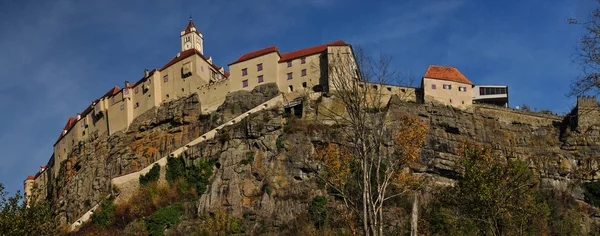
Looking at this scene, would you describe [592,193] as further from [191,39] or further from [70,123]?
[70,123]

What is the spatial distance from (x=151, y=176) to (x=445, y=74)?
31252 millimetres

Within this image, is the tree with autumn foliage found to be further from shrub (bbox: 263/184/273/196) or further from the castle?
the castle

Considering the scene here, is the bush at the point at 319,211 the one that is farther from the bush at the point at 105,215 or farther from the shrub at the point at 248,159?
the bush at the point at 105,215

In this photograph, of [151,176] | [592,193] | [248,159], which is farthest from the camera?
[592,193]

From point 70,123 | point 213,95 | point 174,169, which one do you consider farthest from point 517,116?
point 70,123

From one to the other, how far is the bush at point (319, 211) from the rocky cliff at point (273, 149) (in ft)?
2.99

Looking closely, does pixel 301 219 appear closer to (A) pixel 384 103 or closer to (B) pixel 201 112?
(A) pixel 384 103

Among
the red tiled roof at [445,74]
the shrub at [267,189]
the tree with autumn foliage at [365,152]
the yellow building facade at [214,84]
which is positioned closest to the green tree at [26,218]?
the tree with autumn foliage at [365,152]

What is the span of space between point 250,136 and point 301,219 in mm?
10940

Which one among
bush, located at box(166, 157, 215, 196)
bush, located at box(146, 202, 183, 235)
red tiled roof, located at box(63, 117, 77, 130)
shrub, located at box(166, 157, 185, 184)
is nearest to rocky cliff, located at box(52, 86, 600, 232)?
bush, located at box(166, 157, 215, 196)

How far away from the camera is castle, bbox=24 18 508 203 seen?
67.6 metres

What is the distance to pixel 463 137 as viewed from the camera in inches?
2542

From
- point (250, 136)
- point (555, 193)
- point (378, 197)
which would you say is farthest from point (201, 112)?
point (378, 197)

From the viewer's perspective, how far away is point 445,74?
6994cm
